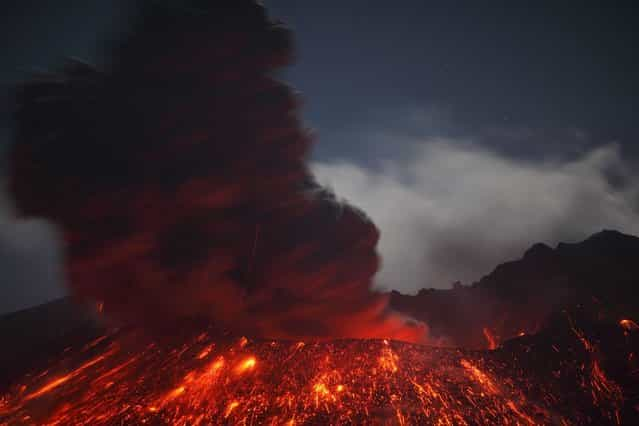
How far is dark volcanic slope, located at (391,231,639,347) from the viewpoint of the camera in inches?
755

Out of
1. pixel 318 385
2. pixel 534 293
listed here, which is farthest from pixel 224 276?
pixel 534 293

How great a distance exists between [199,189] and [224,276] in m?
5.27

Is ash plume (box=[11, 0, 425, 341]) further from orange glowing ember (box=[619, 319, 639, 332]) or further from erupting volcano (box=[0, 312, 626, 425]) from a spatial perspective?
orange glowing ember (box=[619, 319, 639, 332])

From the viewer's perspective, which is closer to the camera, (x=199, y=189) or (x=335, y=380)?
(x=335, y=380)

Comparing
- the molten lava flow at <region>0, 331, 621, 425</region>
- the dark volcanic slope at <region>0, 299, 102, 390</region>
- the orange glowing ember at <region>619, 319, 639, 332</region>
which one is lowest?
the dark volcanic slope at <region>0, 299, 102, 390</region>

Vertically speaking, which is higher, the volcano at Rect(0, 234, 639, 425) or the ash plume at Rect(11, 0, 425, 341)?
the ash plume at Rect(11, 0, 425, 341)

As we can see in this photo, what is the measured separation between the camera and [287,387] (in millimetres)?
13766

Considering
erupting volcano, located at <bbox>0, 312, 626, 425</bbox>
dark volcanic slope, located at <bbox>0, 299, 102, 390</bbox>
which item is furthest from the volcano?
dark volcanic slope, located at <bbox>0, 299, 102, 390</bbox>

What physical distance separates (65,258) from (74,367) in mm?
6635

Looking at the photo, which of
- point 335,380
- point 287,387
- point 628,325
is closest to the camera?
point 287,387

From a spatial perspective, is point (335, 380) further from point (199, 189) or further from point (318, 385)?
point (199, 189)

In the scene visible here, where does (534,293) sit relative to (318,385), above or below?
below

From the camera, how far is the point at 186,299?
16109 mm

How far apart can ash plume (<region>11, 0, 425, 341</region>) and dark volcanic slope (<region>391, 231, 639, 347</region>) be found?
5.90 metres
